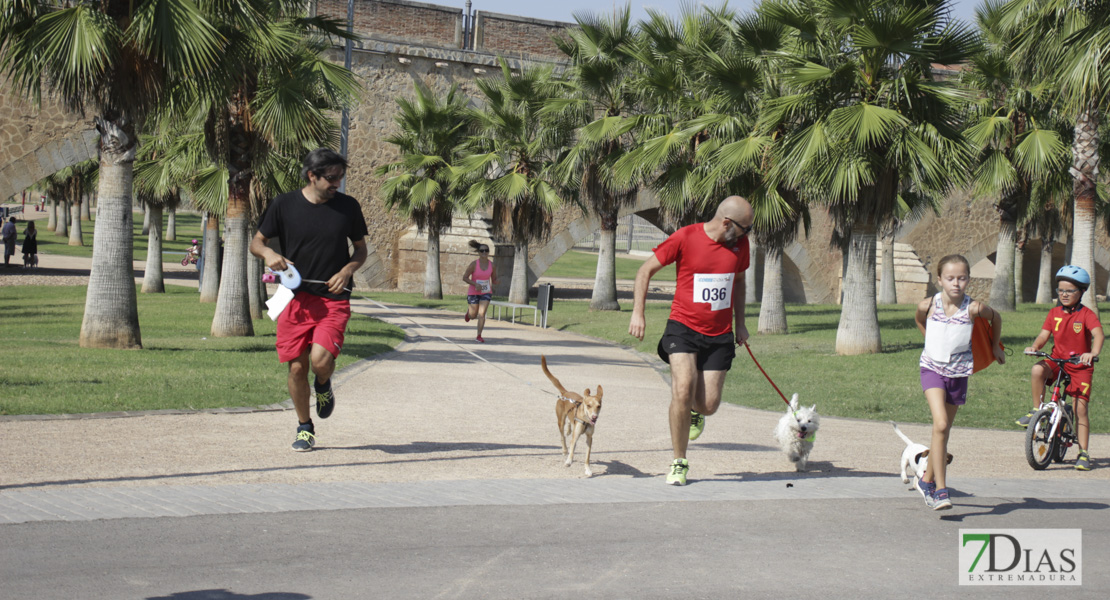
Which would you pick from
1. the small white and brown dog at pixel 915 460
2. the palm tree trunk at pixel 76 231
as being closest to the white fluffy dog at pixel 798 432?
the small white and brown dog at pixel 915 460

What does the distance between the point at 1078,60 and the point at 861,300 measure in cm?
479

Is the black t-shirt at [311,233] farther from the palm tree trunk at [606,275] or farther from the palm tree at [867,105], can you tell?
the palm tree trunk at [606,275]

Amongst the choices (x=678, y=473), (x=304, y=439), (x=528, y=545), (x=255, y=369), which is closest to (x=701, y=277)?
(x=678, y=473)

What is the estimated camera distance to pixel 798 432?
735 cm

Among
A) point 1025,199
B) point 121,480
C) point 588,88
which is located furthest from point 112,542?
point 1025,199

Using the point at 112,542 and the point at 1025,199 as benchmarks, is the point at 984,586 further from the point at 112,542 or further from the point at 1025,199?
the point at 1025,199

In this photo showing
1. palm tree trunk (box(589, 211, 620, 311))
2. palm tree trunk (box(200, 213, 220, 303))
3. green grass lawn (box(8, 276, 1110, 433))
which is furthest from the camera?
palm tree trunk (box(589, 211, 620, 311))

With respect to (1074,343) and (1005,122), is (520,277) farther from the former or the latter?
(1074,343)

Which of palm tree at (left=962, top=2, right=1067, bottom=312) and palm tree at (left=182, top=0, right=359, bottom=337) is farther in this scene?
palm tree at (left=962, top=2, right=1067, bottom=312)

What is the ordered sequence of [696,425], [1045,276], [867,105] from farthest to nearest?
[1045,276] < [867,105] < [696,425]

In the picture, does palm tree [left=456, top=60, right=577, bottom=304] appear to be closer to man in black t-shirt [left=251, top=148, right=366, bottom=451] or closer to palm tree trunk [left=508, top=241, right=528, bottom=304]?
palm tree trunk [left=508, top=241, right=528, bottom=304]

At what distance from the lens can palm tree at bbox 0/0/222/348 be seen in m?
11.6

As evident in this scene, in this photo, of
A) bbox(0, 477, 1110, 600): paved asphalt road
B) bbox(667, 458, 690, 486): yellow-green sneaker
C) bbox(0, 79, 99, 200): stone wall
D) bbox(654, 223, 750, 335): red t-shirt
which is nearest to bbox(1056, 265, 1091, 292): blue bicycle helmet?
bbox(0, 477, 1110, 600): paved asphalt road
